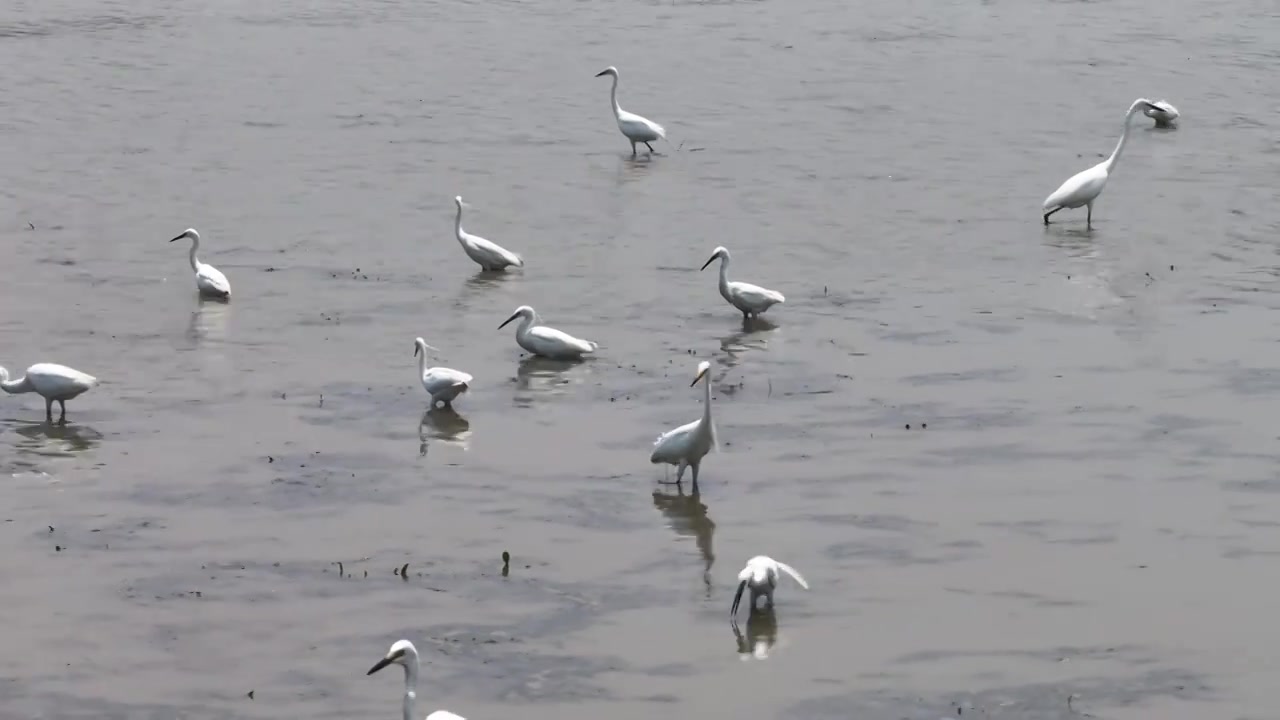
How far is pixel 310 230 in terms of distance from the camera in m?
25.9

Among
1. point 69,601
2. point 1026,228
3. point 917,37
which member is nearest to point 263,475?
point 69,601

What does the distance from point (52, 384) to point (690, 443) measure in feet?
18.8

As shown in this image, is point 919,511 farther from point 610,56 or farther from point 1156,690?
point 610,56

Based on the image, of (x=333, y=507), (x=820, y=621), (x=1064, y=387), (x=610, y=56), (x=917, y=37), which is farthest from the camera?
(x=917, y=37)

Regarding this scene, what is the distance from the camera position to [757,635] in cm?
1279

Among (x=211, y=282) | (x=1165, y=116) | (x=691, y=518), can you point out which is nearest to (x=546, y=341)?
(x=691, y=518)

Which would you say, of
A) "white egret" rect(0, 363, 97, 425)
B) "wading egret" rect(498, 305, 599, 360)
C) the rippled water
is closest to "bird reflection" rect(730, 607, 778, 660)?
the rippled water

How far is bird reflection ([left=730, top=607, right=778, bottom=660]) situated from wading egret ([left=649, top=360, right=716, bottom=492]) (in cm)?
232

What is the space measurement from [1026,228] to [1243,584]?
13309 mm

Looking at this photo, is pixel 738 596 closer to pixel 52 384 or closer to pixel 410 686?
pixel 410 686

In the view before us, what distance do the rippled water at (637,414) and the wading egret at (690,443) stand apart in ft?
1.00

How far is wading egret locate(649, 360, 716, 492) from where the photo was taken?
1514 cm

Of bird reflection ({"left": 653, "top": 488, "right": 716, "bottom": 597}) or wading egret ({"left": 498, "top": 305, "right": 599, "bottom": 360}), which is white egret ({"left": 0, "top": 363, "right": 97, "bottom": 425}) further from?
bird reflection ({"left": 653, "top": 488, "right": 716, "bottom": 597})

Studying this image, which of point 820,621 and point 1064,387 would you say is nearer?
point 820,621
